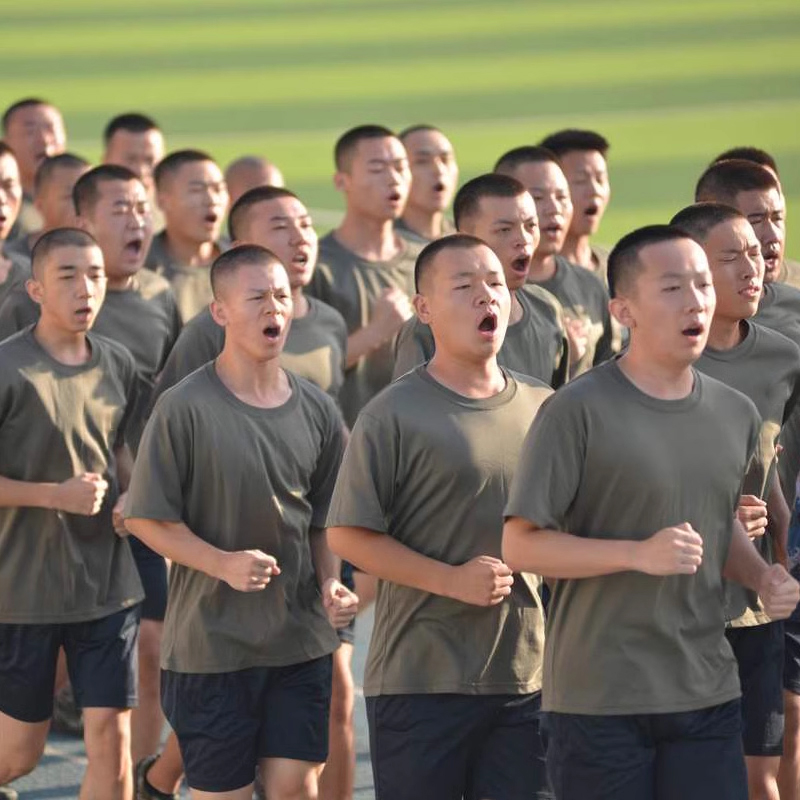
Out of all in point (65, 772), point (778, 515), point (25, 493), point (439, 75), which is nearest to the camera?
point (778, 515)

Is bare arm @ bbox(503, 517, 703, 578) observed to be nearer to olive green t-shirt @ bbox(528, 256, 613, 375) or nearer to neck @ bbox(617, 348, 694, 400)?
neck @ bbox(617, 348, 694, 400)

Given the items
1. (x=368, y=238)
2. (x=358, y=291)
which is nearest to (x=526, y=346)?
(x=358, y=291)

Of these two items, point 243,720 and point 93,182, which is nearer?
point 243,720

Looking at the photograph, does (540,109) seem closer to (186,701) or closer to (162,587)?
(162,587)

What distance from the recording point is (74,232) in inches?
313

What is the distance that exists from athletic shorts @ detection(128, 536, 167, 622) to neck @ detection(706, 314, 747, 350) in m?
2.57

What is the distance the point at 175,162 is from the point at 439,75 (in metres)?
18.7

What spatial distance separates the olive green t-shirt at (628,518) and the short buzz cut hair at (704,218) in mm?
1143

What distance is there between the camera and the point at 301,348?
816 cm

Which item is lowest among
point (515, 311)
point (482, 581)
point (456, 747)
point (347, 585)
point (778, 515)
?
point (456, 747)

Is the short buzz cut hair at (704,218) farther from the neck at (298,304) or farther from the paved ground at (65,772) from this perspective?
the paved ground at (65,772)

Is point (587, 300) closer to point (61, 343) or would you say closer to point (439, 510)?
point (61, 343)

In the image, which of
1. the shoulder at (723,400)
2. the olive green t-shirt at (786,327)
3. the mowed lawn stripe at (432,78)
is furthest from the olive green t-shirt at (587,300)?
the mowed lawn stripe at (432,78)

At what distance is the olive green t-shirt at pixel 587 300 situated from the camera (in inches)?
346
